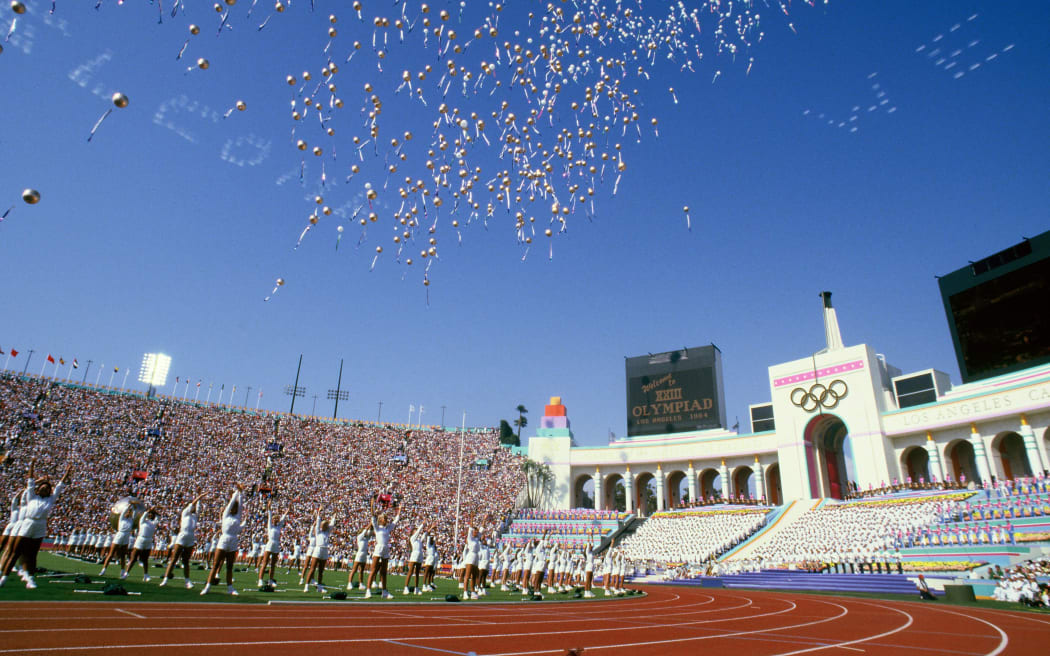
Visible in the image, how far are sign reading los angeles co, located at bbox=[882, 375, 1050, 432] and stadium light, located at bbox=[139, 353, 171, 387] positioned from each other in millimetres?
76402

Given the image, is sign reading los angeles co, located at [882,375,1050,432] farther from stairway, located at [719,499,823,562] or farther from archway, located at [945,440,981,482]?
stairway, located at [719,499,823,562]

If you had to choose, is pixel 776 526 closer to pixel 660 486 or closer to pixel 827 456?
pixel 827 456

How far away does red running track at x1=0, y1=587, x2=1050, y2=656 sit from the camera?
237 inches

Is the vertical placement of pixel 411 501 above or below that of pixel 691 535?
above

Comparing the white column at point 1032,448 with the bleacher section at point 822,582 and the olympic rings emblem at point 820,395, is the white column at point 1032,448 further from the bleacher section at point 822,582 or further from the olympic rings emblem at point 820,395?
the bleacher section at point 822,582

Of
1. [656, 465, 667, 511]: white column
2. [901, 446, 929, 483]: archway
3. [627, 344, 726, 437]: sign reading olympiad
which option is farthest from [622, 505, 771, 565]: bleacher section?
[901, 446, 929, 483]: archway

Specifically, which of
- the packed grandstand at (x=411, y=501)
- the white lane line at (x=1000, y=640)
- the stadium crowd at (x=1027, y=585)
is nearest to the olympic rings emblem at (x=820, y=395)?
the packed grandstand at (x=411, y=501)

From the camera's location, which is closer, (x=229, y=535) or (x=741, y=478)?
(x=229, y=535)

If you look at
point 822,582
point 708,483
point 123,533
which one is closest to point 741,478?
point 708,483

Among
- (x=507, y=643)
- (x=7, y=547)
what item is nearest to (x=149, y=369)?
(x=7, y=547)

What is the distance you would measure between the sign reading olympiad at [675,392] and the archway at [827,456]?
28.6 feet

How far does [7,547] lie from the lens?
31.7 feet

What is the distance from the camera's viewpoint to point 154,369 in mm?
67625

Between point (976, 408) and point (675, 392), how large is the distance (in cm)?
2465
